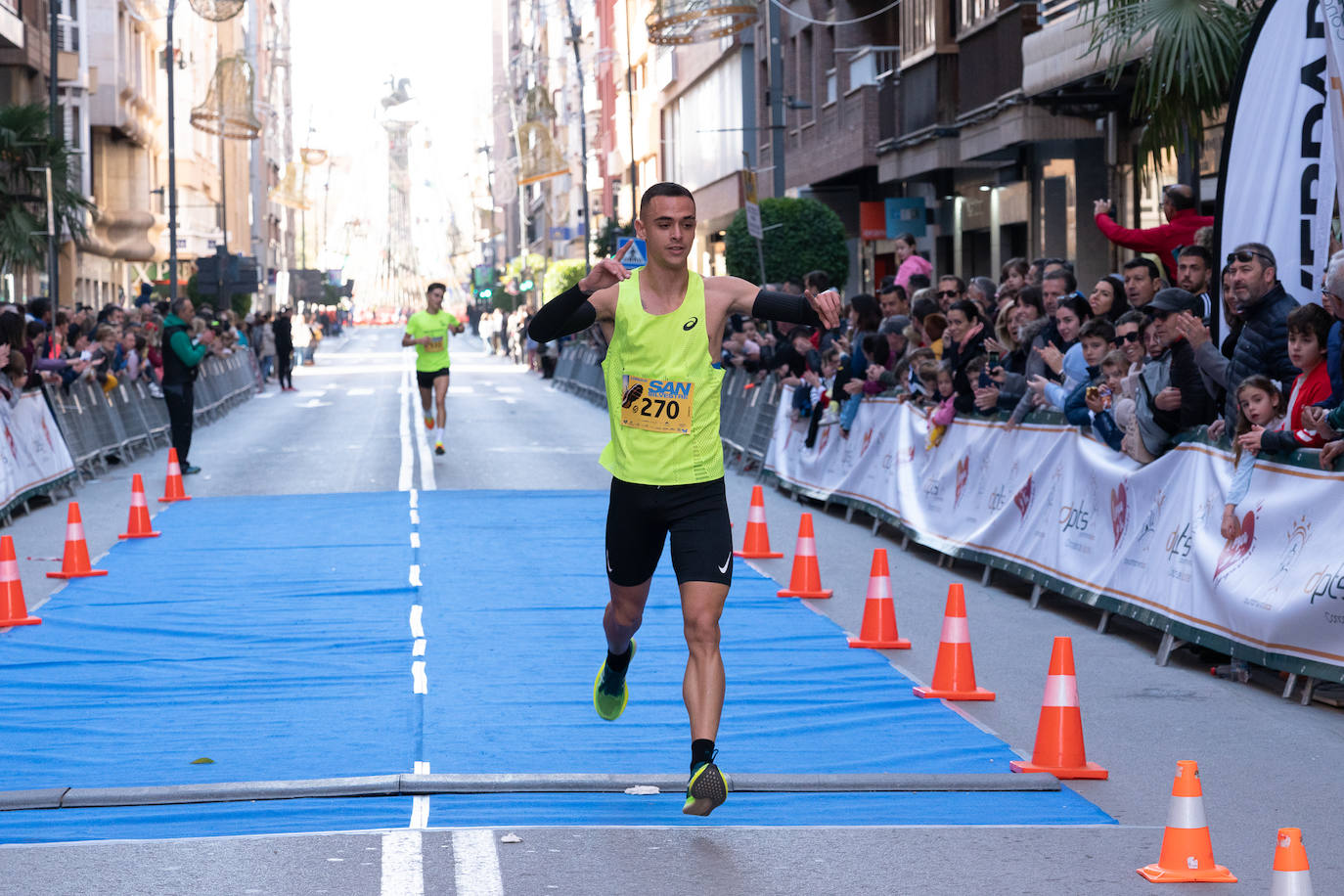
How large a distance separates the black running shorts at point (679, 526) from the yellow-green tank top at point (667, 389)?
52 millimetres

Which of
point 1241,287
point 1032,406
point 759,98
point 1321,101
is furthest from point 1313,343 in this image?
point 759,98

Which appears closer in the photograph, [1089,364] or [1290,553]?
[1290,553]

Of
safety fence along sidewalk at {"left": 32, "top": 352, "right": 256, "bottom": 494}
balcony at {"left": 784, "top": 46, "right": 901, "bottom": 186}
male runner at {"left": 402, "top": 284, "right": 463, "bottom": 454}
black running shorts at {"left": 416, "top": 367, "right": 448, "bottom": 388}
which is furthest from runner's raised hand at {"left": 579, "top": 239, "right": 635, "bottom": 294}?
balcony at {"left": 784, "top": 46, "right": 901, "bottom": 186}

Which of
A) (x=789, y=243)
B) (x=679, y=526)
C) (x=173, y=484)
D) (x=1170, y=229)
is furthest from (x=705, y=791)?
(x=789, y=243)

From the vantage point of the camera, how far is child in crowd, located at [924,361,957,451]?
15.0 metres

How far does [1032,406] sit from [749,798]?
22.1 ft

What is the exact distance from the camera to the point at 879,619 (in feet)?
34.8

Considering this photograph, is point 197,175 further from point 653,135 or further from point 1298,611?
point 1298,611

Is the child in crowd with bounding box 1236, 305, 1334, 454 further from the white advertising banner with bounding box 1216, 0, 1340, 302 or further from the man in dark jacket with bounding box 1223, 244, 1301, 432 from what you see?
the white advertising banner with bounding box 1216, 0, 1340, 302

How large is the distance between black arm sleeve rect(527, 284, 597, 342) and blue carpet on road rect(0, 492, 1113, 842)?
5.37 feet

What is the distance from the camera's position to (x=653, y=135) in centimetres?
6931

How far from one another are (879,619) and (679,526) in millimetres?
3848

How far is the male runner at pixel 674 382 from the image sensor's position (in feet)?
22.4

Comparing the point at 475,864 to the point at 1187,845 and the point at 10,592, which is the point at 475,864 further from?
the point at 10,592
